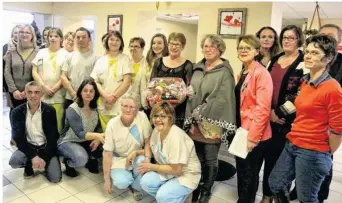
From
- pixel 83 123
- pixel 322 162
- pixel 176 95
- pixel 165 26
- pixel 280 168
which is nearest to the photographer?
pixel 322 162

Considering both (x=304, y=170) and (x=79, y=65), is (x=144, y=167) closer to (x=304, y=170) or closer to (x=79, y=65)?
(x=304, y=170)

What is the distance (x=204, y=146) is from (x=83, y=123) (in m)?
1.11

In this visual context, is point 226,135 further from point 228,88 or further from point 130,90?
point 130,90

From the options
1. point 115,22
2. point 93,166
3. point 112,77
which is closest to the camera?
point 112,77

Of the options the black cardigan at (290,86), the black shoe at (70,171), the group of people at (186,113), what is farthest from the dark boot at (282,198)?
the black shoe at (70,171)

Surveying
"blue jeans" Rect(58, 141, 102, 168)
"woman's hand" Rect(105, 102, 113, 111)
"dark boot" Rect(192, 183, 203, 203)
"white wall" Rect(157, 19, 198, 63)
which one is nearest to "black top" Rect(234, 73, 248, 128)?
"dark boot" Rect(192, 183, 203, 203)

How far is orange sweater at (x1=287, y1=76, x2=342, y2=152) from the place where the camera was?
1.43 metres

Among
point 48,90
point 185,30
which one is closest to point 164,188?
point 48,90

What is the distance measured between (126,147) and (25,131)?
3.03 feet

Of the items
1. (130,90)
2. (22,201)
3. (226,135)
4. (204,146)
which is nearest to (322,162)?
(226,135)

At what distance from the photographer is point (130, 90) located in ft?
8.88

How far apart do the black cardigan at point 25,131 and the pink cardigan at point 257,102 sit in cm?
163

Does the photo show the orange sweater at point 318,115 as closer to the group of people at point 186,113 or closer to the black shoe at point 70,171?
the group of people at point 186,113

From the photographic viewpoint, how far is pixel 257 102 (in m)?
1.77
